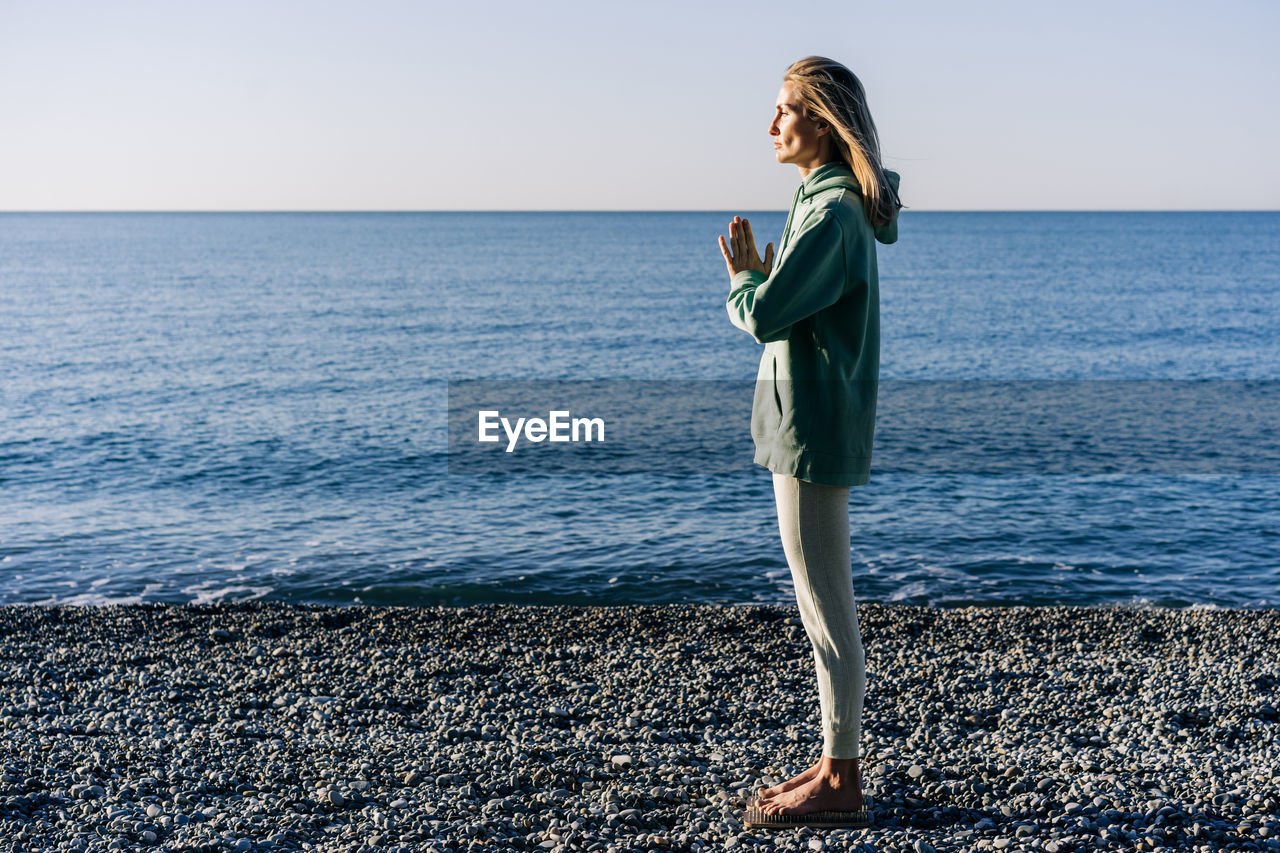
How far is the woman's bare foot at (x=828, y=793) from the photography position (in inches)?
171

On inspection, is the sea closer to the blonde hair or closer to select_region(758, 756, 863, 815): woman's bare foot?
select_region(758, 756, 863, 815): woman's bare foot

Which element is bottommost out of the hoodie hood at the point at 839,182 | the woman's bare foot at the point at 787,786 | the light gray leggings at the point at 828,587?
the woman's bare foot at the point at 787,786

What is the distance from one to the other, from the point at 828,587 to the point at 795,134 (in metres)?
1.74

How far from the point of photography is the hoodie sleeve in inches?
137

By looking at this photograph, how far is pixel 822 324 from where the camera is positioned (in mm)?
3729

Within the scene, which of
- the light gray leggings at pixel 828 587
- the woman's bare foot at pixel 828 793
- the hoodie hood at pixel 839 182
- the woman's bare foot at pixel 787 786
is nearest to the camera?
the hoodie hood at pixel 839 182

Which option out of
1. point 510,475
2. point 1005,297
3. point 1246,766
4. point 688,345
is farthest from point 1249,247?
point 1246,766

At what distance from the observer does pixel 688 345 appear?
136 ft

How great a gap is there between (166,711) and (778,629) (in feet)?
17.1

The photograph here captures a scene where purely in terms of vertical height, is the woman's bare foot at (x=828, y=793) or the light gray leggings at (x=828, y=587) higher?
the light gray leggings at (x=828, y=587)

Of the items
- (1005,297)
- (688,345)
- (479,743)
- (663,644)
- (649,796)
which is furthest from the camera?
(1005,297)

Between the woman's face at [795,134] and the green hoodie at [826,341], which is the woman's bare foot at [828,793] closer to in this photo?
the green hoodie at [826,341]

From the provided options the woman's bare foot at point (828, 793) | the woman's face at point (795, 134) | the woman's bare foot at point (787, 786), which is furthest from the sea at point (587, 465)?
the woman's face at point (795, 134)

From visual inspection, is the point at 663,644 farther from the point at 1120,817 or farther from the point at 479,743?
the point at 1120,817
